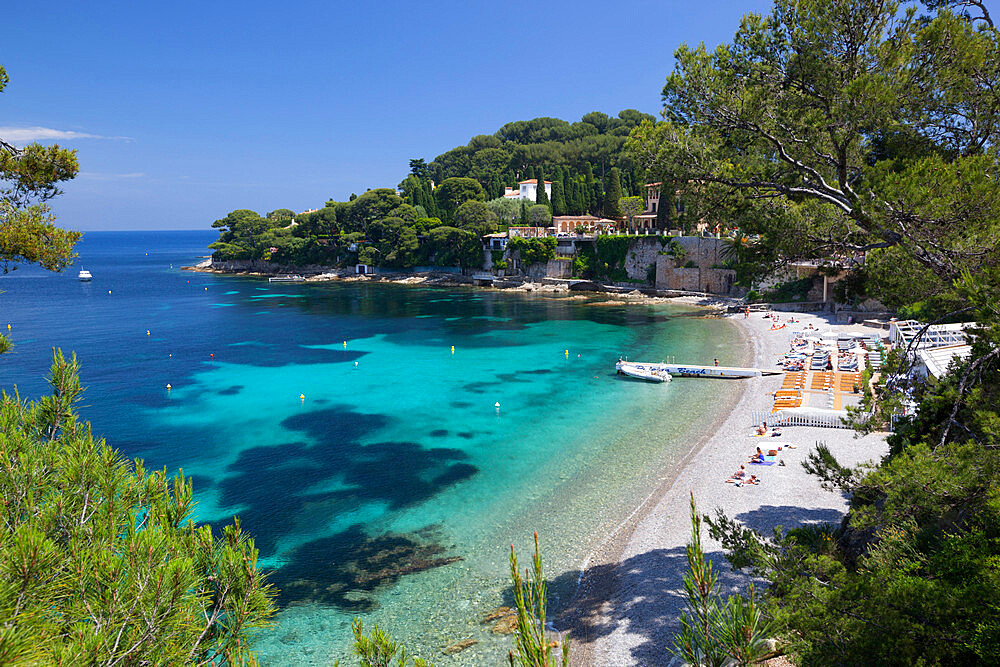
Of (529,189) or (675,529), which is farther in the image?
(529,189)

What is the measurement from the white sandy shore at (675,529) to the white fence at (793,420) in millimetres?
431

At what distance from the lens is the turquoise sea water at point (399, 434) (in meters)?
13.3

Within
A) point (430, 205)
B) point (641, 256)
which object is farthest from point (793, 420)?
point (430, 205)

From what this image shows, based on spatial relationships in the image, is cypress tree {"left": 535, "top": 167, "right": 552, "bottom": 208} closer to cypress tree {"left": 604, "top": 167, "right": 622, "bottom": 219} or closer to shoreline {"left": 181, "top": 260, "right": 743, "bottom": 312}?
cypress tree {"left": 604, "top": 167, "right": 622, "bottom": 219}

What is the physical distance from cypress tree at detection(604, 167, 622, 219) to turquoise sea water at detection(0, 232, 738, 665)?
28.1 m

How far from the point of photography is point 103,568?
468cm

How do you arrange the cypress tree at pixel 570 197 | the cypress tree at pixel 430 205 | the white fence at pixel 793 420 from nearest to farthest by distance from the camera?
the white fence at pixel 793 420 < the cypress tree at pixel 570 197 < the cypress tree at pixel 430 205

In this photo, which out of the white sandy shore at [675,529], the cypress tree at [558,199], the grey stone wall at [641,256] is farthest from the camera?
the cypress tree at [558,199]

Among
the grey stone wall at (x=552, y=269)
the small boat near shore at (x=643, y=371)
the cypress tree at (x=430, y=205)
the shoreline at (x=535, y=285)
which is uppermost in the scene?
the cypress tree at (x=430, y=205)

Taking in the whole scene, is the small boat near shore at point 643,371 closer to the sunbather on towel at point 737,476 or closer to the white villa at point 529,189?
the sunbather on towel at point 737,476

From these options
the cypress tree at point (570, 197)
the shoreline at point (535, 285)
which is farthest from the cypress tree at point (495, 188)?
the shoreline at point (535, 285)

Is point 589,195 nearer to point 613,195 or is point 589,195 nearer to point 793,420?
point 613,195

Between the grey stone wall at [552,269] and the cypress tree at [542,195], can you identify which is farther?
the cypress tree at [542,195]

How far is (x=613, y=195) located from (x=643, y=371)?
53290 mm
